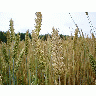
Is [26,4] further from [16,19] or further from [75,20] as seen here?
[75,20]

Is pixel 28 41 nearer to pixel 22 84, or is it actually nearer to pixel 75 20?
pixel 22 84

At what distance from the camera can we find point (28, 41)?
2.86 feet

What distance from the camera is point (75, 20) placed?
1.00 meters

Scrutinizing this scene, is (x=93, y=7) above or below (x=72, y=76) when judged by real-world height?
above

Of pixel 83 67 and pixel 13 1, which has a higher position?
pixel 13 1
